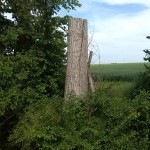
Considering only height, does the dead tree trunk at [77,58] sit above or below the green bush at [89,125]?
above

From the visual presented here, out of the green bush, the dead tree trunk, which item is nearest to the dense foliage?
the green bush

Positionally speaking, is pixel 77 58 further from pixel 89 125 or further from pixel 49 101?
pixel 89 125

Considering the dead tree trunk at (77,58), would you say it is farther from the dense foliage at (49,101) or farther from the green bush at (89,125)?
the green bush at (89,125)

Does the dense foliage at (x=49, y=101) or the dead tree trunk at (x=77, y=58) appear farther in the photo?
the dead tree trunk at (x=77, y=58)

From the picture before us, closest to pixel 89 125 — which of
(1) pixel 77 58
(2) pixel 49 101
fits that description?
(2) pixel 49 101

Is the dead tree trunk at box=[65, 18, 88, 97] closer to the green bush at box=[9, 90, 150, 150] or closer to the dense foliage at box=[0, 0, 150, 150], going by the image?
the dense foliage at box=[0, 0, 150, 150]

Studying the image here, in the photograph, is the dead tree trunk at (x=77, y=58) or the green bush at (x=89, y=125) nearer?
the green bush at (x=89, y=125)

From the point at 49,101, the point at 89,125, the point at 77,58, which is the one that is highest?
the point at 77,58

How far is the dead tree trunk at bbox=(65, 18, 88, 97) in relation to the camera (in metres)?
10.4

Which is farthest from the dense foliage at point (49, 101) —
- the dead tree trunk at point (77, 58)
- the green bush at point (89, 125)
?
the dead tree trunk at point (77, 58)

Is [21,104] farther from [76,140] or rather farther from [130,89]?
[130,89]

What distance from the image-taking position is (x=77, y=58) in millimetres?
10469

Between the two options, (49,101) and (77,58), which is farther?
(77,58)

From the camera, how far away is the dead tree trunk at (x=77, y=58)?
1038 cm
